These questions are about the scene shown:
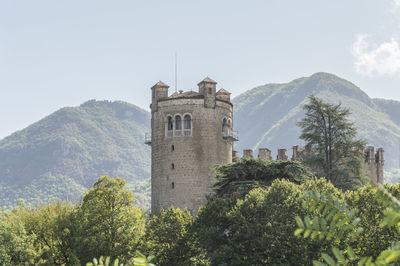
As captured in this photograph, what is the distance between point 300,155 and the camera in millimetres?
68375

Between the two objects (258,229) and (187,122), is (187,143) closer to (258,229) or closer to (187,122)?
(187,122)

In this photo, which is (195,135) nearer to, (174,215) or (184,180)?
(184,180)

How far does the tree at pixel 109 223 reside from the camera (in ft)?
144

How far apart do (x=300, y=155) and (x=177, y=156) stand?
1580 centimetres

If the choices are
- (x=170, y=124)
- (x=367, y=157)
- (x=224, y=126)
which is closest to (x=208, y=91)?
(x=224, y=126)

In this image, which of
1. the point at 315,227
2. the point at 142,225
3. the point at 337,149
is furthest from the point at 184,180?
the point at 315,227

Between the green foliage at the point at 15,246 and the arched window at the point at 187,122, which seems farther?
the arched window at the point at 187,122

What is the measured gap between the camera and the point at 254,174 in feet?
178

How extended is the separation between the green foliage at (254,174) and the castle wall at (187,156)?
3665 mm

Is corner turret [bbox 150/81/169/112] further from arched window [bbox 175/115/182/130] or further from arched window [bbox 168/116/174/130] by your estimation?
arched window [bbox 175/115/182/130]

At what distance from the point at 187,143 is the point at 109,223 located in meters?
15.9

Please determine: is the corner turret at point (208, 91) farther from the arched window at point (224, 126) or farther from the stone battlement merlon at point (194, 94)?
the arched window at point (224, 126)

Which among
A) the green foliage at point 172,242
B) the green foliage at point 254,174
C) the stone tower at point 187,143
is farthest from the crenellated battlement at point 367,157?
the green foliage at point 172,242

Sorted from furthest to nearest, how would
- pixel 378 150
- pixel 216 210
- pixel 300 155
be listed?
pixel 378 150, pixel 300 155, pixel 216 210
